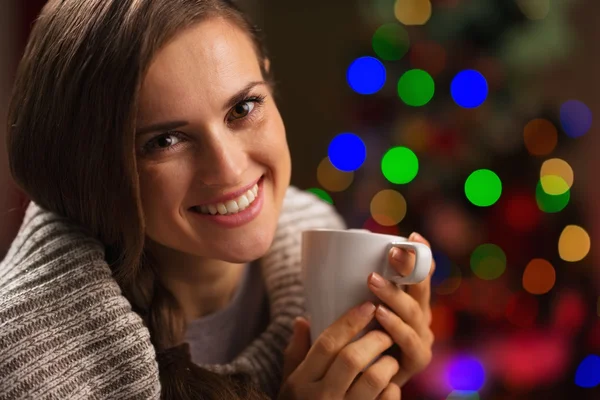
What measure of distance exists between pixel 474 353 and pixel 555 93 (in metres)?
1.07

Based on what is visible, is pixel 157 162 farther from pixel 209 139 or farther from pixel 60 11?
pixel 60 11

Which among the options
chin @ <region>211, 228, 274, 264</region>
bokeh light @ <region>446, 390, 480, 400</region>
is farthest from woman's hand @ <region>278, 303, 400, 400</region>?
bokeh light @ <region>446, 390, 480, 400</region>

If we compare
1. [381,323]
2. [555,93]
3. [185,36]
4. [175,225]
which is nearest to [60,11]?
[185,36]

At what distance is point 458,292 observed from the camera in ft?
6.46

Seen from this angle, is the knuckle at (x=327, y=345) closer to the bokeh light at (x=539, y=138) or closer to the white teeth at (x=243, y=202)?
the white teeth at (x=243, y=202)

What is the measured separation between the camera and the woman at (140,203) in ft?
2.74

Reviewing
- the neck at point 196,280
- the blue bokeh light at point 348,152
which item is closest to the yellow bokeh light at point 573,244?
the blue bokeh light at point 348,152

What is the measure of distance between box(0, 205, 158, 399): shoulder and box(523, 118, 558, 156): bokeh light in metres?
1.39

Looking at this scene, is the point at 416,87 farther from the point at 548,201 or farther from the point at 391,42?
the point at 548,201

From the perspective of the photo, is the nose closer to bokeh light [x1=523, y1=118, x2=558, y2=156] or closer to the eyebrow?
the eyebrow

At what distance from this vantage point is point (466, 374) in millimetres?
1901

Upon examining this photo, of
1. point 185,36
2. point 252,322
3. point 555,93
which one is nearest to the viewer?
point 185,36

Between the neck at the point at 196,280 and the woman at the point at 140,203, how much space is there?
0.30 ft

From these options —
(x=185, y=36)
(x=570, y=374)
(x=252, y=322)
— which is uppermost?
(x=185, y=36)
